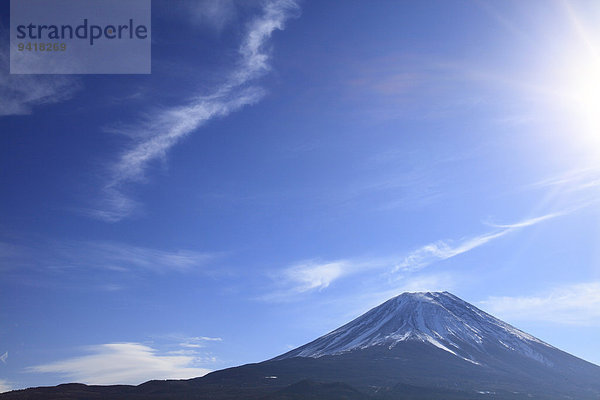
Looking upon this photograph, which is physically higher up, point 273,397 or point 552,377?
point 273,397

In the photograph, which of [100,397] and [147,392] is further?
[147,392]

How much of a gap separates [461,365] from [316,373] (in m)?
67.0

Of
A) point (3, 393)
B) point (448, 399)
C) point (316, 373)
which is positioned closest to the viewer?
point (448, 399)

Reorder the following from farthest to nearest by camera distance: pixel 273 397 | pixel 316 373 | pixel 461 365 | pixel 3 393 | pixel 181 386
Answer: pixel 461 365 < pixel 316 373 < pixel 181 386 < pixel 3 393 < pixel 273 397

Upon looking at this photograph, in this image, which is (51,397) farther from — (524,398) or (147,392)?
(524,398)

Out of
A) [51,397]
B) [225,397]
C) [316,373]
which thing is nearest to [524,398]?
[316,373]

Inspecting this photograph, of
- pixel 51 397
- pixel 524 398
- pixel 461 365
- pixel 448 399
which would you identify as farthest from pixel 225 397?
pixel 461 365

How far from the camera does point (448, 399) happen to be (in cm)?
12900

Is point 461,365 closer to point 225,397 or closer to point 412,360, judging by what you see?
point 412,360

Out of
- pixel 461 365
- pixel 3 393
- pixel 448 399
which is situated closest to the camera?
pixel 448 399

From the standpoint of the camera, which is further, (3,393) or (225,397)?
(3,393)

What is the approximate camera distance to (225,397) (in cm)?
12988

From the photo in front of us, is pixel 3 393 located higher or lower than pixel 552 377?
higher

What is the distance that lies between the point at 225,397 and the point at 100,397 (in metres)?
37.8
